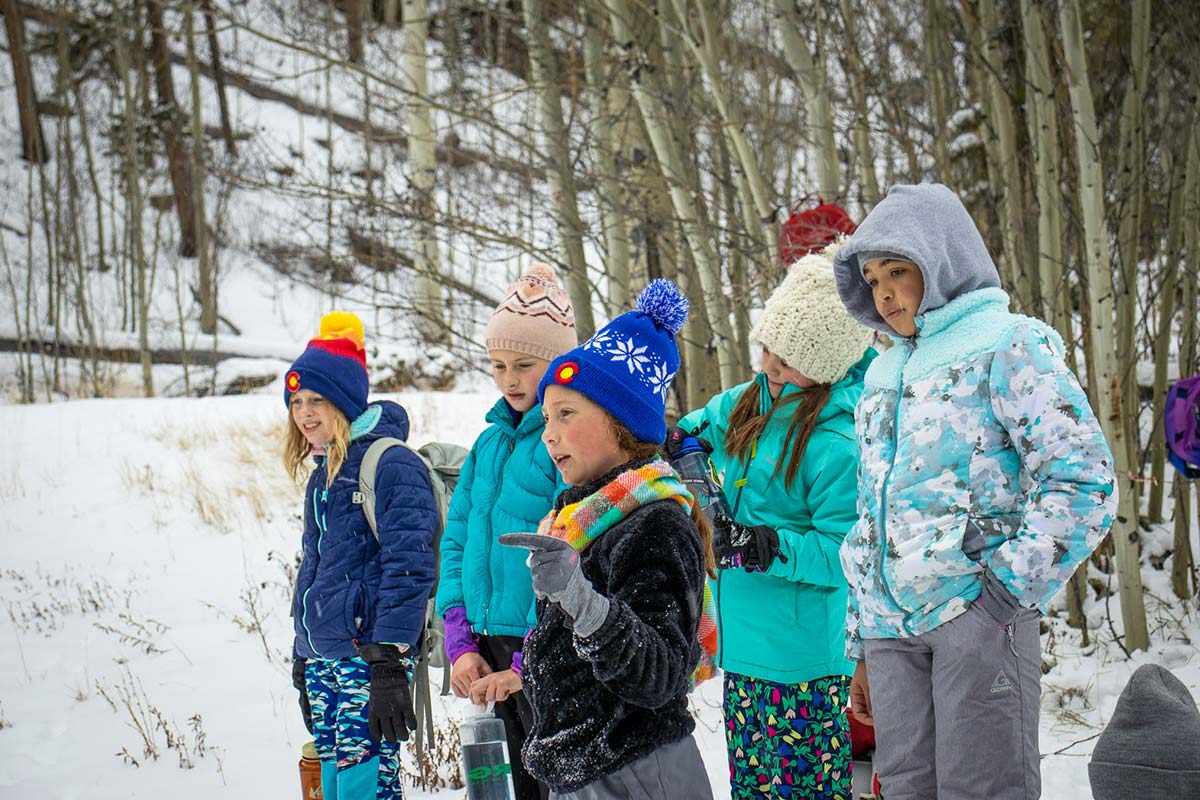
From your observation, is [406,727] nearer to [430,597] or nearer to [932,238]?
[430,597]

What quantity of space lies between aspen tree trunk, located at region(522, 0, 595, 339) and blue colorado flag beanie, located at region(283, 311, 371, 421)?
248cm

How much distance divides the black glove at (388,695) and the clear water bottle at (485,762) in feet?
2.24

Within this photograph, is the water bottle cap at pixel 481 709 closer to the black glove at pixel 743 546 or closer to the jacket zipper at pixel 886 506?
the black glove at pixel 743 546

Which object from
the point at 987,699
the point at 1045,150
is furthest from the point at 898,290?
the point at 1045,150

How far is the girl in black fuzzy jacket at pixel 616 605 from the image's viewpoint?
179cm

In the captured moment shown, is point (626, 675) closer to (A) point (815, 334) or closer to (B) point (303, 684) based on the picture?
(A) point (815, 334)

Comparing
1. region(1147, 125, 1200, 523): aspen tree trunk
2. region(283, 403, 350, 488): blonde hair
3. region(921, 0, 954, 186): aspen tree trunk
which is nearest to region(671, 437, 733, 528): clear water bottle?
region(283, 403, 350, 488): blonde hair

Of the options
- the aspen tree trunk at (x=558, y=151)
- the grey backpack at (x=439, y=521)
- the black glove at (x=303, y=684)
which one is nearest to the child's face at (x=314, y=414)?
the grey backpack at (x=439, y=521)

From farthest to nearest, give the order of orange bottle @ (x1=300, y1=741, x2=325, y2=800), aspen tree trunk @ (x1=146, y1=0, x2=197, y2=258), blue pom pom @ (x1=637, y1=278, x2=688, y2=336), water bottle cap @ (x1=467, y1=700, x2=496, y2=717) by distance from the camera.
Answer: aspen tree trunk @ (x1=146, y1=0, x2=197, y2=258) → orange bottle @ (x1=300, y1=741, x2=325, y2=800) → water bottle cap @ (x1=467, y1=700, x2=496, y2=717) → blue pom pom @ (x1=637, y1=278, x2=688, y2=336)

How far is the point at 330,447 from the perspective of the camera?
3.34 m

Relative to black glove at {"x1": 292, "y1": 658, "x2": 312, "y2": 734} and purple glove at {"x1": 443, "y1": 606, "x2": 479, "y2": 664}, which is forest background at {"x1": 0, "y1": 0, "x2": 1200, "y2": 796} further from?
black glove at {"x1": 292, "y1": 658, "x2": 312, "y2": 734}

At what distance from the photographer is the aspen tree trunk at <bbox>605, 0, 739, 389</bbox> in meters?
5.10

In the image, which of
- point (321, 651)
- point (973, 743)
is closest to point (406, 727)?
point (321, 651)

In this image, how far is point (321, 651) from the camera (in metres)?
3.15
